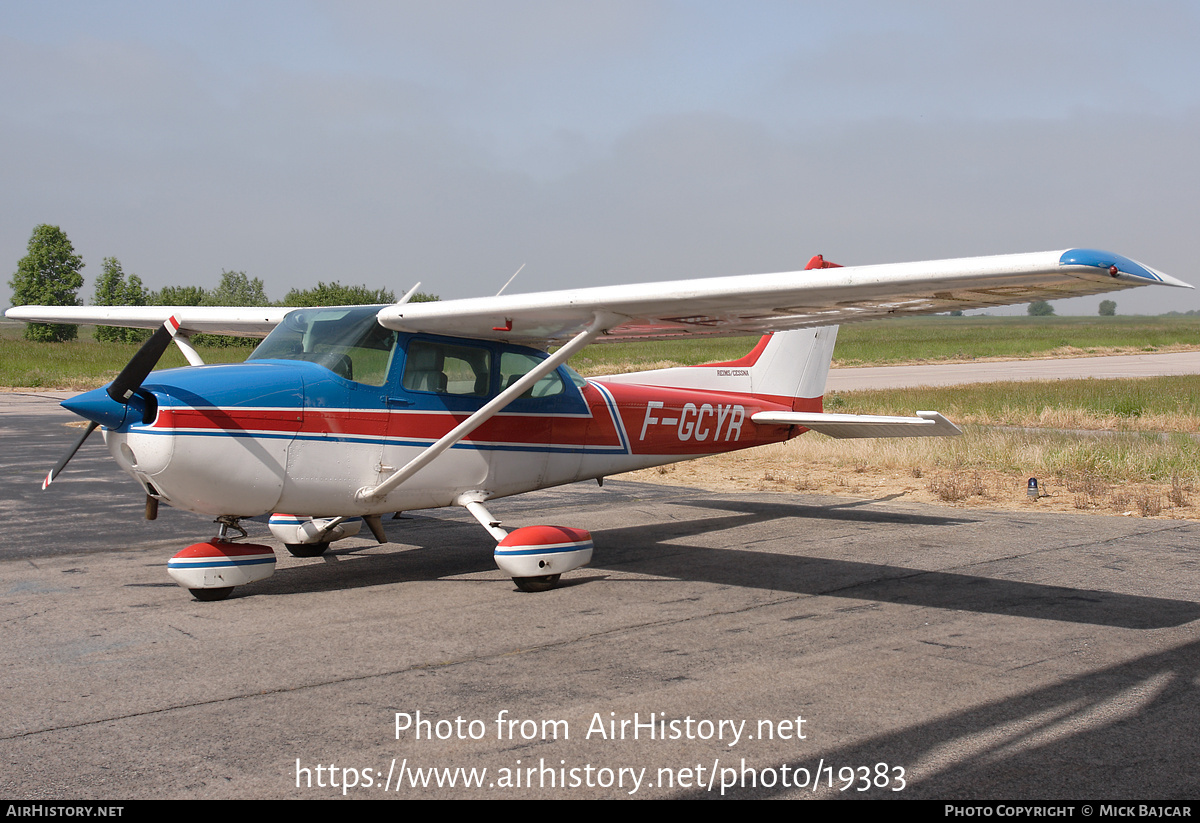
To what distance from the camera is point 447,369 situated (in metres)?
7.37

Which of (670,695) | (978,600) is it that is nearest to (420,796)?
(670,695)

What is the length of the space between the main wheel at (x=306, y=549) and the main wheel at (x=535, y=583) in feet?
7.30

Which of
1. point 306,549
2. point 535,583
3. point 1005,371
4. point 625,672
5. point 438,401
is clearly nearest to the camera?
point 625,672

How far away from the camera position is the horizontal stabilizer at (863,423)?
29.0 feet

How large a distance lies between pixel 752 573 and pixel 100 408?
194 inches

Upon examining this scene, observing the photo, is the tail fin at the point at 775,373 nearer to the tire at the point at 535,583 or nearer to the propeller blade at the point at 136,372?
the tire at the point at 535,583

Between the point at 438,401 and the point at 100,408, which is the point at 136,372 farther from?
the point at 438,401

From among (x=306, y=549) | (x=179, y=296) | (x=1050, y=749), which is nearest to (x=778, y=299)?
(x=1050, y=749)

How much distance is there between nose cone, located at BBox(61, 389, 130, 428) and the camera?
5691mm

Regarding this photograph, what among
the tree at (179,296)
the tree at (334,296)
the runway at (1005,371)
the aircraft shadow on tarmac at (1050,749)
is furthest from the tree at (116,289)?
the aircraft shadow on tarmac at (1050,749)

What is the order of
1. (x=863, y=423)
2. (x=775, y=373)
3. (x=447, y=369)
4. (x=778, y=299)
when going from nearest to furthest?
1. (x=778, y=299)
2. (x=447, y=369)
3. (x=863, y=423)
4. (x=775, y=373)

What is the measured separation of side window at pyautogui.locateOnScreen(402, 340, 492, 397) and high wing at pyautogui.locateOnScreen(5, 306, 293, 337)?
5.37ft
